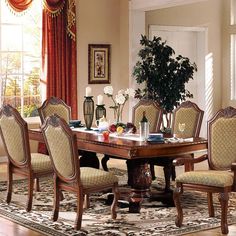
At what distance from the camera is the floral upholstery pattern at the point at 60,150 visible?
528cm

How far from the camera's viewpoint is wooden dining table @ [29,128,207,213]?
554cm

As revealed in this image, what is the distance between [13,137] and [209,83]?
574 centimetres

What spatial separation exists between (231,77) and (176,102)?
224 centimetres

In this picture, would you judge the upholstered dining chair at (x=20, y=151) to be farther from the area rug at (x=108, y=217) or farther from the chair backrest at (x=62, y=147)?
the chair backrest at (x=62, y=147)

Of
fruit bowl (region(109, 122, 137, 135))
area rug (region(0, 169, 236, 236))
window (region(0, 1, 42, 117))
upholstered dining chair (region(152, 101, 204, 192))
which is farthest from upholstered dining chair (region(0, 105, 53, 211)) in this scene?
window (region(0, 1, 42, 117))

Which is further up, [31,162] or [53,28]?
[53,28]

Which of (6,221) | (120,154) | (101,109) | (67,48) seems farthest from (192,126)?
(67,48)

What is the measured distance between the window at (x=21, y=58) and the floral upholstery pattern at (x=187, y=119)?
3.09m

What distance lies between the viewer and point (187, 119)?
714 centimetres

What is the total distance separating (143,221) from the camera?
5621mm

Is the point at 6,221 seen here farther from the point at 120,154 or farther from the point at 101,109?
the point at 101,109

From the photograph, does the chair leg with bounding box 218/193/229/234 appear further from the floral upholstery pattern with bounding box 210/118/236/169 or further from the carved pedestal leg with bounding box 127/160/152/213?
the carved pedestal leg with bounding box 127/160/152/213

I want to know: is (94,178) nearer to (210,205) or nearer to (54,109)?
(210,205)

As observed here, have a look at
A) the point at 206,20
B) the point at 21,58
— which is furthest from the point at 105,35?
the point at 206,20
